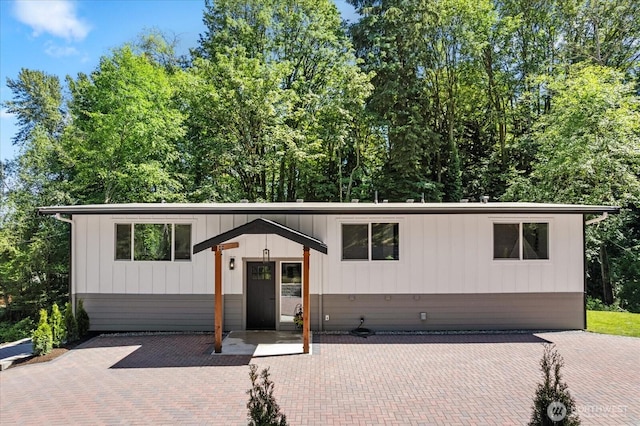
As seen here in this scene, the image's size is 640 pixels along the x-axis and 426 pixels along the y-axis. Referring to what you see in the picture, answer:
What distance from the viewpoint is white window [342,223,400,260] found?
34.4 feet

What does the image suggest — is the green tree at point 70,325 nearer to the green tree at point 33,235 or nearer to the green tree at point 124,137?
the green tree at point 124,137

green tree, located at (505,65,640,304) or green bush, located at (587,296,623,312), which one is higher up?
green tree, located at (505,65,640,304)

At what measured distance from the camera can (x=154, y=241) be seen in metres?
10.6

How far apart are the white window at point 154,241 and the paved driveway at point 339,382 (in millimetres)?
2248

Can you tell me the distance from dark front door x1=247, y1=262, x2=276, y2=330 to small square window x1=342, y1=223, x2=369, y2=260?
2061 mm

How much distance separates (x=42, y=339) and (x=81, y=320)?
51.0 inches

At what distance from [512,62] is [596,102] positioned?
8033 mm

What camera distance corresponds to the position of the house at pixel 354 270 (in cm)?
1044

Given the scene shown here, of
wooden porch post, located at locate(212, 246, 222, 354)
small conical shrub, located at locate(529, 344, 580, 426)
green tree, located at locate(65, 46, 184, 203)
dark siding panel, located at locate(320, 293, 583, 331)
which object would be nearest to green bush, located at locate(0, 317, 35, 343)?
green tree, located at locate(65, 46, 184, 203)

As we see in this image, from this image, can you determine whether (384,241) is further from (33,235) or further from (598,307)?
(33,235)

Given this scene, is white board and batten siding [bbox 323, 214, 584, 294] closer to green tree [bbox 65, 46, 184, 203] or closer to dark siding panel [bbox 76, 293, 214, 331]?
dark siding panel [bbox 76, 293, 214, 331]

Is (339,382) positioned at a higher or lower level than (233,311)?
lower

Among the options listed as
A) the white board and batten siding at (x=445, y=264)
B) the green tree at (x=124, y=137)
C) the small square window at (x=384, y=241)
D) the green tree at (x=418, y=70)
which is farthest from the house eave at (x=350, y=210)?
the green tree at (x=418, y=70)

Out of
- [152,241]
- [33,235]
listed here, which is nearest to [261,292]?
[152,241]
